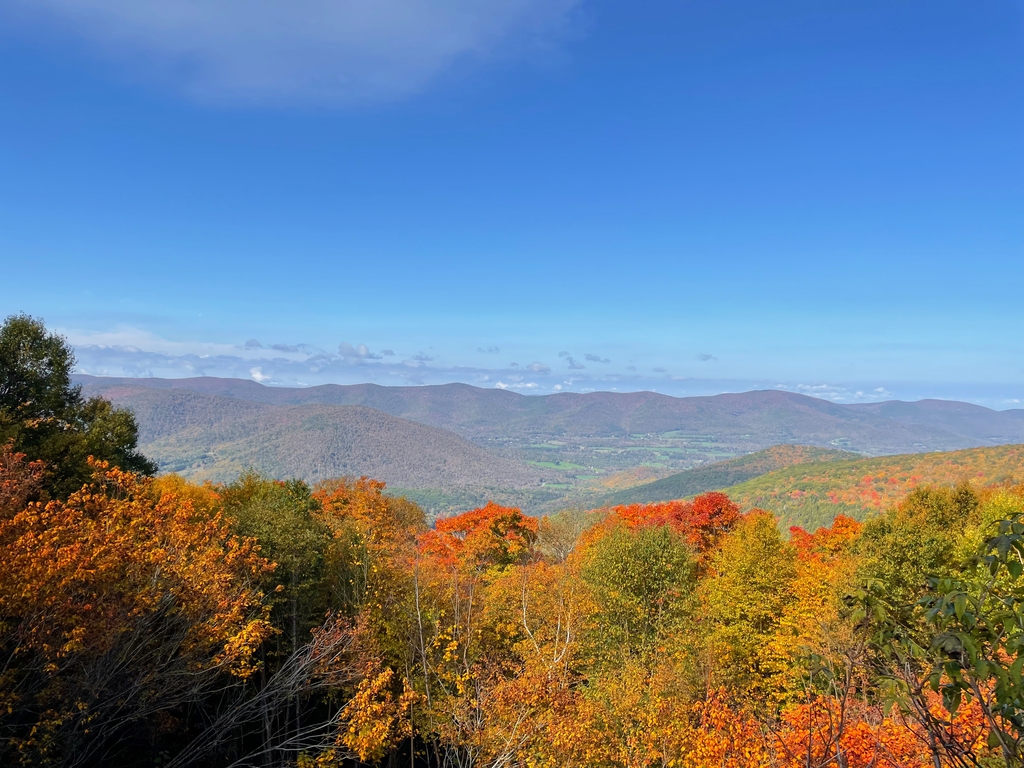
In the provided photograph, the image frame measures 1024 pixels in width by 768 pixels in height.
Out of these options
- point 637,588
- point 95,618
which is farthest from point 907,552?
point 95,618

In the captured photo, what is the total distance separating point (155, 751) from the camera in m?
20.0

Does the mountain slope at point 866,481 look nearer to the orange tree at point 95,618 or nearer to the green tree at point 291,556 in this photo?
the green tree at point 291,556

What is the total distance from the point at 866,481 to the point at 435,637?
168366mm

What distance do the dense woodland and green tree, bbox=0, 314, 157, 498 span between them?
0.12m

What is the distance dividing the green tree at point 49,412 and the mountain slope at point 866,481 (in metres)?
127

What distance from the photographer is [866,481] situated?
500ft

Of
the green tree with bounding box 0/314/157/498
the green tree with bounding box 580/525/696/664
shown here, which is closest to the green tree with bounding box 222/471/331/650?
the green tree with bounding box 0/314/157/498

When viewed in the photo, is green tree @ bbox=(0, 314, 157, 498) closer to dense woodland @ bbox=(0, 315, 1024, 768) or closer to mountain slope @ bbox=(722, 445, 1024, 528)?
dense woodland @ bbox=(0, 315, 1024, 768)

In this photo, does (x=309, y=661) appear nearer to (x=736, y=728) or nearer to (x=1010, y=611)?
(x=736, y=728)

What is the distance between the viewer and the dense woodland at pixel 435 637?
5.84 m

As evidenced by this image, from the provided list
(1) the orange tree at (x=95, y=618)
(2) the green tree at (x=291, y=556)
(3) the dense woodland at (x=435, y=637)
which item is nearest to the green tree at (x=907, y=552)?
(3) the dense woodland at (x=435, y=637)

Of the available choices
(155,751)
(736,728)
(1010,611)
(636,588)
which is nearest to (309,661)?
(155,751)

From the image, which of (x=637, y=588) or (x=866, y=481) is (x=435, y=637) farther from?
(x=866, y=481)

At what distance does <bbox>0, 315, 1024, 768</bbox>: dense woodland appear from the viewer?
19.2 feet
